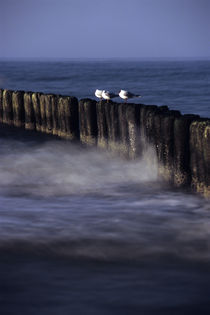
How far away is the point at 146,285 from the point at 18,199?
3.10 metres

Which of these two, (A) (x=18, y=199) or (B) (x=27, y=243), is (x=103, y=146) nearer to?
(A) (x=18, y=199)

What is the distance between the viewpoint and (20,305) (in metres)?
4.12

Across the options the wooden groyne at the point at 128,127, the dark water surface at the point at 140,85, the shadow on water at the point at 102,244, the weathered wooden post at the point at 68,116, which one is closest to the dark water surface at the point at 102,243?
the shadow on water at the point at 102,244

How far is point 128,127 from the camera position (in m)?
9.23

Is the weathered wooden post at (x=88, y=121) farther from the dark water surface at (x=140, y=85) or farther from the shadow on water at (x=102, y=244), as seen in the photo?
the dark water surface at (x=140, y=85)

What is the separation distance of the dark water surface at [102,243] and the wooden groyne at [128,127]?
252 millimetres

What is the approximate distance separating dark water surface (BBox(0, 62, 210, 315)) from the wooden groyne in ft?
0.83

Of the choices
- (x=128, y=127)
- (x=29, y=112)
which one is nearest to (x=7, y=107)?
(x=29, y=112)

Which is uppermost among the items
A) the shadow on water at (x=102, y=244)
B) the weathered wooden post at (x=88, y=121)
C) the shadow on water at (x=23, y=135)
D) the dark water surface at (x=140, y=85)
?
the weathered wooden post at (x=88, y=121)

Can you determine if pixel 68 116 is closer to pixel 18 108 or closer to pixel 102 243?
pixel 18 108

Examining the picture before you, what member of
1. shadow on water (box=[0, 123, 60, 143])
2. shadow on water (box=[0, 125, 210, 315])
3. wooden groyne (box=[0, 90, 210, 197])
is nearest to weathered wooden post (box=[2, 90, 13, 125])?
wooden groyne (box=[0, 90, 210, 197])

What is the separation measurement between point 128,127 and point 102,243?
3.99 meters

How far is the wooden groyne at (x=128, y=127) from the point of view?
6996 millimetres

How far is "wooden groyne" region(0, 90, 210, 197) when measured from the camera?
7.00 m
